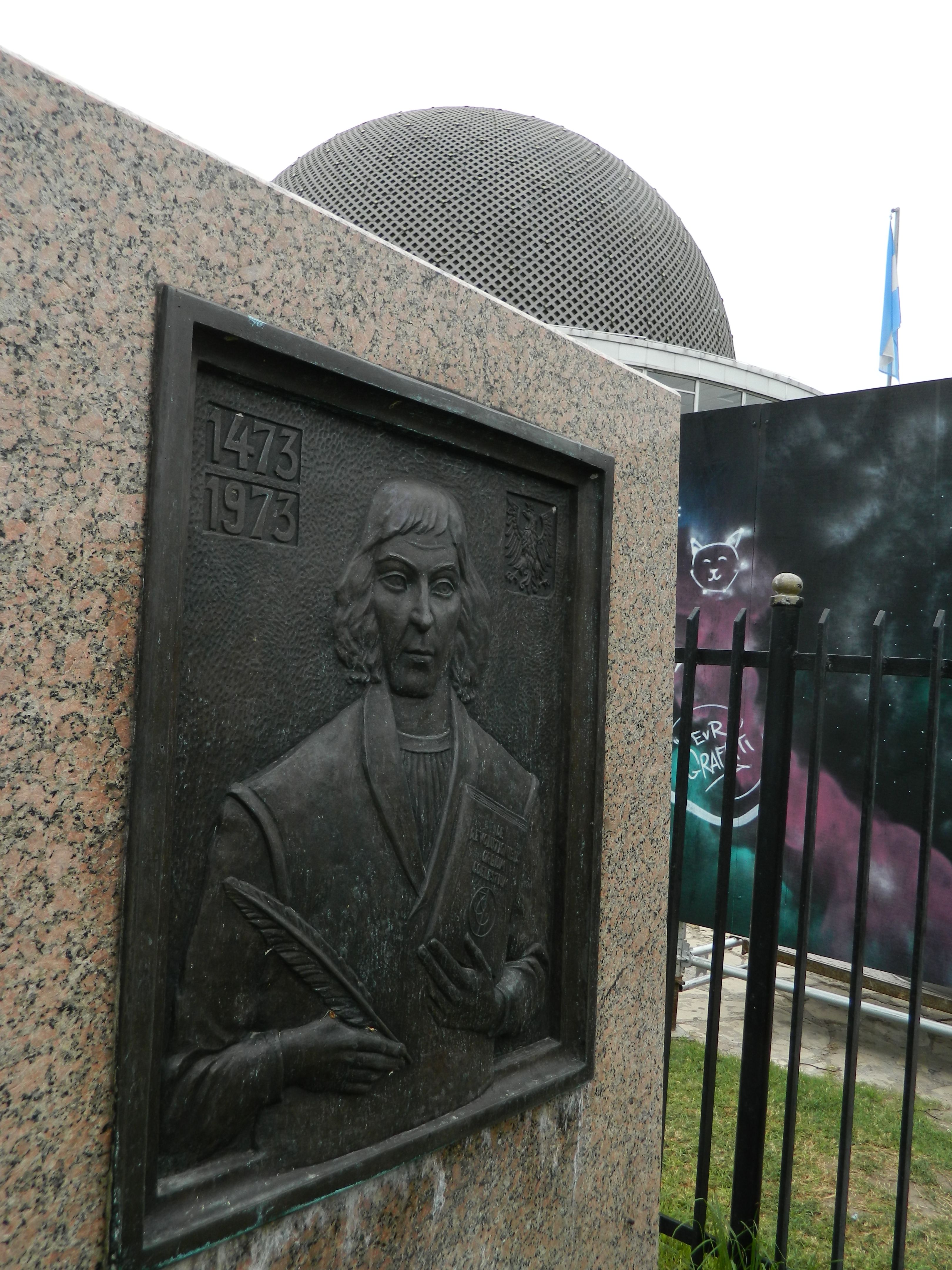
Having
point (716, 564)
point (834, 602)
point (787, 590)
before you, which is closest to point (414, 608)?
point (787, 590)

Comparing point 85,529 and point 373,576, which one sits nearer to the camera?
point 85,529

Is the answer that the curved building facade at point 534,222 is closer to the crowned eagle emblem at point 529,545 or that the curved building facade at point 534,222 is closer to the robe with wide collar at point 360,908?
the crowned eagle emblem at point 529,545

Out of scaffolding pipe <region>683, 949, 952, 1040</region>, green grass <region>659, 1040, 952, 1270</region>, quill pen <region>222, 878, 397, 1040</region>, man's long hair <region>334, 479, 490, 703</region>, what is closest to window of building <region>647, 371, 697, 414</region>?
scaffolding pipe <region>683, 949, 952, 1040</region>

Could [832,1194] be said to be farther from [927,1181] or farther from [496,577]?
[496,577]

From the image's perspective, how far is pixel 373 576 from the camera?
174 cm

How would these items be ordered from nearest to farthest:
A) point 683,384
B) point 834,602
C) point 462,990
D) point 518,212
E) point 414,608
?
point 414,608 → point 462,990 → point 834,602 → point 683,384 → point 518,212

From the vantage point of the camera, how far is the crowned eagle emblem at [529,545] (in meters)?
2.05

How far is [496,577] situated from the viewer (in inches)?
79.0

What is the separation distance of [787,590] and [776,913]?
0.98 meters

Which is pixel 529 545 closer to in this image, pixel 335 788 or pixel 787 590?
pixel 335 788

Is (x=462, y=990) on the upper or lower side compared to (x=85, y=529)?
lower

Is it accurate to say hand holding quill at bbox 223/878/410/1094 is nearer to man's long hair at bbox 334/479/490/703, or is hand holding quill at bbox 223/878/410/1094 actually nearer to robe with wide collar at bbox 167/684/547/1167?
robe with wide collar at bbox 167/684/547/1167

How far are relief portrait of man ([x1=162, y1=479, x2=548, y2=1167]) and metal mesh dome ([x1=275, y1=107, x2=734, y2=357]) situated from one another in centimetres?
797

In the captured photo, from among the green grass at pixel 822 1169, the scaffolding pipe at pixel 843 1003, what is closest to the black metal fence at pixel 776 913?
the green grass at pixel 822 1169
